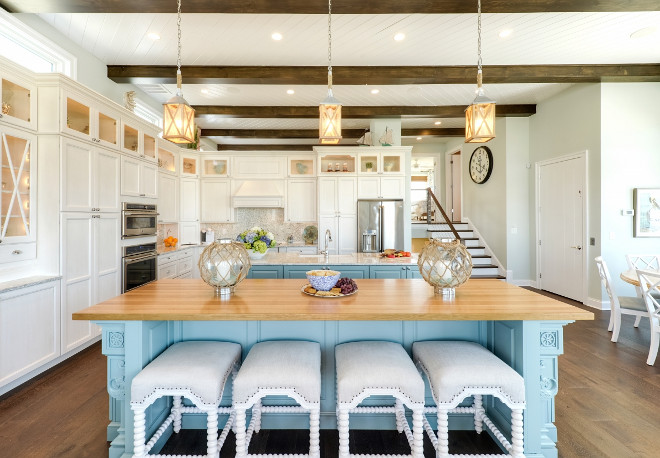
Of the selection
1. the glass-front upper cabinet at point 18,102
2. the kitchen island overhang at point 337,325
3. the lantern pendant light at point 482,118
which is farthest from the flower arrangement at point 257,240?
the lantern pendant light at point 482,118

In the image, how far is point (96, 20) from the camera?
135 inches

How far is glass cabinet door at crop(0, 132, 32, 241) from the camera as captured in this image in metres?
2.73

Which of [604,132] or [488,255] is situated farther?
[488,255]

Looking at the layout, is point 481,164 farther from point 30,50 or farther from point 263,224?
point 30,50

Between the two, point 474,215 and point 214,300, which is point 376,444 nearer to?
point 214,300

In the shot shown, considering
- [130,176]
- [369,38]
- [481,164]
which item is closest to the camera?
[369,38]

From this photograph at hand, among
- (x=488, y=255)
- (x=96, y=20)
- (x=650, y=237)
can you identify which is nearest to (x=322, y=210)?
(x=488, y=255)

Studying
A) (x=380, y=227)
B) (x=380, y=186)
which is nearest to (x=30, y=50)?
(x=380, y=186)

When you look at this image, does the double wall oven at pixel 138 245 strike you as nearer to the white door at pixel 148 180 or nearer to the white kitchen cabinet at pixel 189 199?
the white door at pixel 148 180

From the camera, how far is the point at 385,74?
4.55 m

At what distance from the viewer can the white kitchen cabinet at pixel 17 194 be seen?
A: 2.73 metres

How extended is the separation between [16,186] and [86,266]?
957 mm

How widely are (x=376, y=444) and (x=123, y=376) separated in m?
1.48

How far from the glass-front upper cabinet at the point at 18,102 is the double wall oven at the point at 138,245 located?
1309 mm
